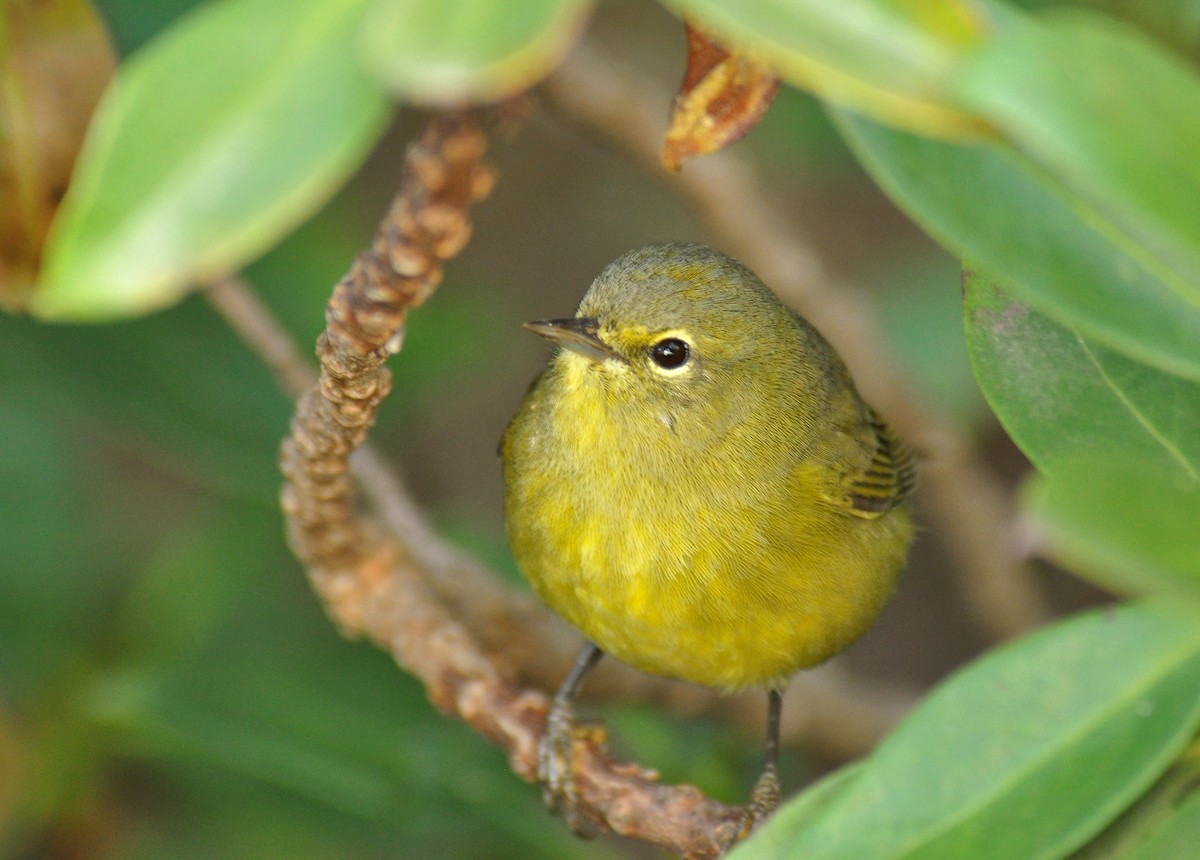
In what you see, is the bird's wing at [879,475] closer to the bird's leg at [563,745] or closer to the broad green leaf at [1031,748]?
the bird's leg at [563,745]

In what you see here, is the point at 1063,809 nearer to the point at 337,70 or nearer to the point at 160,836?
the point at 337,70

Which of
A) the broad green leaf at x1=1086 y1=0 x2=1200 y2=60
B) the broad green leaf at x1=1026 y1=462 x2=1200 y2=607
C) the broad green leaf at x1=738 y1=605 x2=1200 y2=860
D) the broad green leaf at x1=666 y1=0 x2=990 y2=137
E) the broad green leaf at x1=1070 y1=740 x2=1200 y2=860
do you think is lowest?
the broad green leaf at x1=1070 y1=740 x2=1200 y2=860

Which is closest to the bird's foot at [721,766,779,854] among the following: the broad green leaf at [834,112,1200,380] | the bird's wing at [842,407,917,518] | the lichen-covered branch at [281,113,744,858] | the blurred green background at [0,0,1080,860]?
the blurred green background at [0,0,1080,860]


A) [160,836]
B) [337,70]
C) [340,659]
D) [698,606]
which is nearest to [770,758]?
[698,606]

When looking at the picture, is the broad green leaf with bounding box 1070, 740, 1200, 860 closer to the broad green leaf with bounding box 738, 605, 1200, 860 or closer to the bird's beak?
the broad green leaf with bounding box 738, 605, 1200, 860

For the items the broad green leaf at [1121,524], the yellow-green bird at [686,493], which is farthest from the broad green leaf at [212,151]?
the yellow-green bird at [686,493]

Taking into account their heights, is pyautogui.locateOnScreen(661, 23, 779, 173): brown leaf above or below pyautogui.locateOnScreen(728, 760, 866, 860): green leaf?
above
